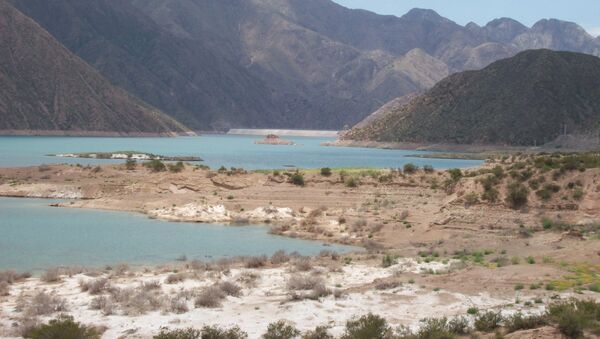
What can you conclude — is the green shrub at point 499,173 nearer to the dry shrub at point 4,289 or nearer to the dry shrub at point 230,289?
the dry shrub at point 230,289

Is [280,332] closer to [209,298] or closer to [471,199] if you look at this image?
[209,298]

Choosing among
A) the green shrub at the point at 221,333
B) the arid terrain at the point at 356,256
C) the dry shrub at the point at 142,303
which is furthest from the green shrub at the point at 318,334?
the dry shrub at the point at 142,303

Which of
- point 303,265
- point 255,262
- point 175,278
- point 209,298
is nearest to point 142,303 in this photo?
point 209,298

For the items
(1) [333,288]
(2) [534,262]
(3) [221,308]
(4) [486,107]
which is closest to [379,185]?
→ (2) [534,262]

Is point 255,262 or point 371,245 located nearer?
point 255,262

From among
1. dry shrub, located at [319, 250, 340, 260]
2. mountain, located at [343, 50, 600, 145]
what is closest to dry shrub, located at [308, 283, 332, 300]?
dry shrub, located at [319, 250, 340, 260]

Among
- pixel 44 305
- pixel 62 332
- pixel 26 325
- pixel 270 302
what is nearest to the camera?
pixel 62 332
